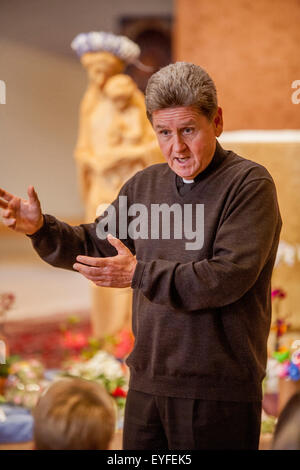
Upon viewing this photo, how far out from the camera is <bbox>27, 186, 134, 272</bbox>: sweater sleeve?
5.04 ft

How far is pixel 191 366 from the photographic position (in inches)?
54.2

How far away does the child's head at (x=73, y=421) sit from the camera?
122 cm

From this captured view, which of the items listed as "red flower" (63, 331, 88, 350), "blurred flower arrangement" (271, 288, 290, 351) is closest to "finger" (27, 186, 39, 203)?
"blurred flower arrangement" (271, 288, 290, 351)

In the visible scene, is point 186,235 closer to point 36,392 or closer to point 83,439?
point 83,439

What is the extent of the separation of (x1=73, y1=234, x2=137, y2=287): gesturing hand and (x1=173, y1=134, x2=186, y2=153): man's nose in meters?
0.21

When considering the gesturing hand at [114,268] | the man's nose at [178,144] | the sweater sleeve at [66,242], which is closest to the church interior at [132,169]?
the sweater sleeve at [66,242]

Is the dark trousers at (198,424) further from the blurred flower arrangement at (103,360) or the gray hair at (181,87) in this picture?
the blurred flower arrangement at (103,360)

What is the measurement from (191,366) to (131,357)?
160mm

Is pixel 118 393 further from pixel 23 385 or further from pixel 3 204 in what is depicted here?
pixel 3 204

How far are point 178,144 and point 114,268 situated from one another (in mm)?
273

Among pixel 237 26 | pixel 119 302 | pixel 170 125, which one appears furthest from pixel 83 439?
pixel 119 302

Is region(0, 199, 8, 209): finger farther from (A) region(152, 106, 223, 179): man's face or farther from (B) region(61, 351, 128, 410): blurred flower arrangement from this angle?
(B) region(61, 351, 128, 410): blurred flower arrangement

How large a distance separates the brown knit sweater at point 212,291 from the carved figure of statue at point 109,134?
2654 millimetres

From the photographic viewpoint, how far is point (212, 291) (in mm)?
1295
